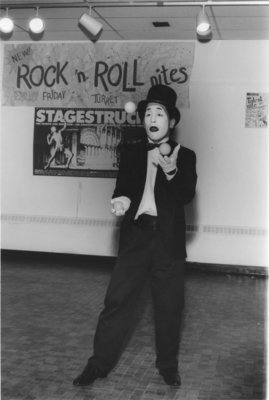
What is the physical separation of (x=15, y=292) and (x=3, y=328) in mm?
1244

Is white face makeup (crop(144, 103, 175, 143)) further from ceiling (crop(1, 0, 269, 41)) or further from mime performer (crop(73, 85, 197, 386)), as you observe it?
ceiling (crop(1, 0, 269, 41))

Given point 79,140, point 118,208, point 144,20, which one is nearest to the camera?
point 118,208

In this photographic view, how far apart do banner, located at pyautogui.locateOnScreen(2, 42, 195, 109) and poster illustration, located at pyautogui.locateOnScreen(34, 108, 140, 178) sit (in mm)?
135

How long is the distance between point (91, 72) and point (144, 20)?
1.39 meters

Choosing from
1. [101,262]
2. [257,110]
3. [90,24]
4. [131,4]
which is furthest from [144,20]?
[101,262]

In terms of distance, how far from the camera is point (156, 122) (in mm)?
3246

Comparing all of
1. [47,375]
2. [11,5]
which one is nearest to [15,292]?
[47,375]

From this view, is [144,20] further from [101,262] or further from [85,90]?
[101,262]

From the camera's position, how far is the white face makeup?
3.25m

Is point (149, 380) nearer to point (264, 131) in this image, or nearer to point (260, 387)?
point (260, 387)

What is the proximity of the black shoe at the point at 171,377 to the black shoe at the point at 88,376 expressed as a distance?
0.39 metres

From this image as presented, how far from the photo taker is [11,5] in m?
5.20

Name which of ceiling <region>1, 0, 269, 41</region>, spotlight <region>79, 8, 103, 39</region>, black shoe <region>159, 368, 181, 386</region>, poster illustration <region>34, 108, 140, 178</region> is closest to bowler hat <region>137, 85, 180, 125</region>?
black shoe <region>159, 368, 181, 386</region>

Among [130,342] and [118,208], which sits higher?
[118,208]
